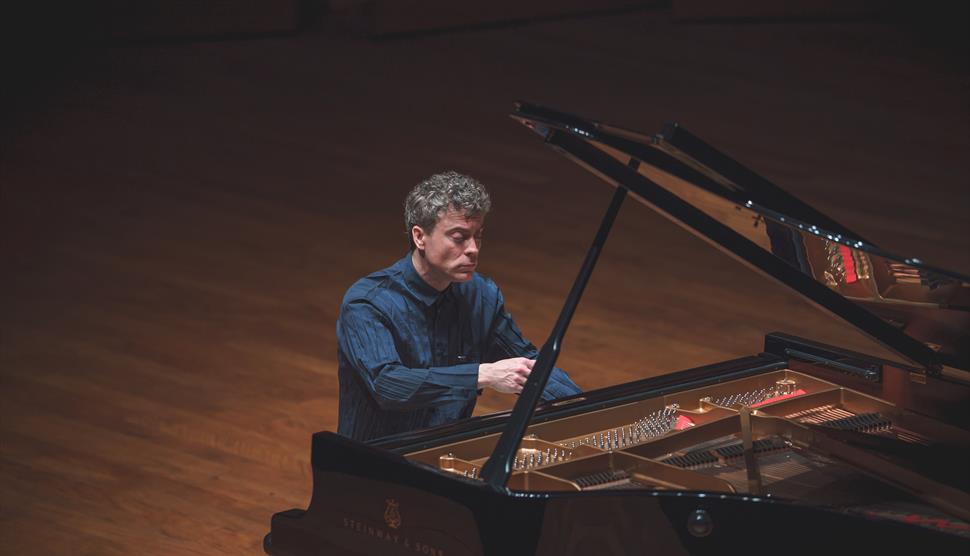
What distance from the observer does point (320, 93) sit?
8.57m

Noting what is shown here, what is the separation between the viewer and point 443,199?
10.7 ft

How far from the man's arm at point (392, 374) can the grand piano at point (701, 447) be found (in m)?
0.13

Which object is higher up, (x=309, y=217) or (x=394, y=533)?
(x=309, y=217)

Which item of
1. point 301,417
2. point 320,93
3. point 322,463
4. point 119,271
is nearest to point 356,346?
point 322,463

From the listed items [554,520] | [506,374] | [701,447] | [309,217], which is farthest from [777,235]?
[309,217]

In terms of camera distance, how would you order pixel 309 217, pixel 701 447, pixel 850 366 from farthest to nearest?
pixel 309 217 < pixel 850 366 < pixel 701 447

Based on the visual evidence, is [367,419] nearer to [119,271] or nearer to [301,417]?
[301,417]

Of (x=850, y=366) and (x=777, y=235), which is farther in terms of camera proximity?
(x=850, y=366)

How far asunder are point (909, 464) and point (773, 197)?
62 centimetres

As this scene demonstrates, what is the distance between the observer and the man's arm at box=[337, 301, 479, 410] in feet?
10.5

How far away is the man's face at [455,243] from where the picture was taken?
3.26 meters

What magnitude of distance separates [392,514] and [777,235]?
95 cm

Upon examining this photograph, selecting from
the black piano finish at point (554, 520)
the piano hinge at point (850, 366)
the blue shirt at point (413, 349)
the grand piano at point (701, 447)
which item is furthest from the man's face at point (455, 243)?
the piano hinge at point (850, 366)

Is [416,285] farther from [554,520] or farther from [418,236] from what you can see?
[554,520]
